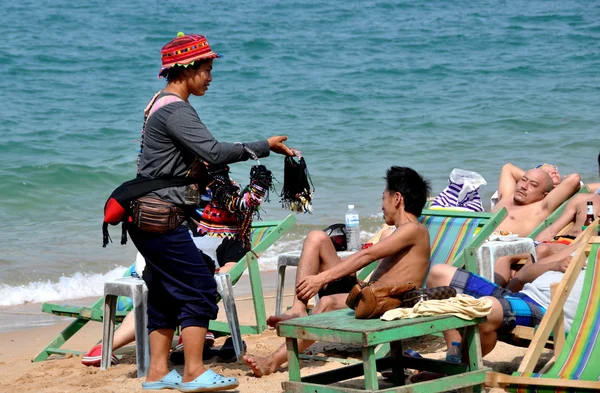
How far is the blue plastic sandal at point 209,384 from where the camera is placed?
4070 mm

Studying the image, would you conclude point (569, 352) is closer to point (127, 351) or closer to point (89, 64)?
point (127, 351)

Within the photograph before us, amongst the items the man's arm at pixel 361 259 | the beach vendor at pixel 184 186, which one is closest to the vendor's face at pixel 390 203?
the man's arm at pixel 361 259

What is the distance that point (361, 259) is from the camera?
4320mm

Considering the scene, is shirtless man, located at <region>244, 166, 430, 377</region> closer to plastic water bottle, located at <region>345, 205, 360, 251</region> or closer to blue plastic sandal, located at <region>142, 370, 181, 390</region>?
blue plastic sandal, located at <region>142, 370, 181, 390</region>

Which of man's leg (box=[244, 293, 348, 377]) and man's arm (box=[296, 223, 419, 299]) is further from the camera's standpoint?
man's leg (box=[244, 293, 348, 377])

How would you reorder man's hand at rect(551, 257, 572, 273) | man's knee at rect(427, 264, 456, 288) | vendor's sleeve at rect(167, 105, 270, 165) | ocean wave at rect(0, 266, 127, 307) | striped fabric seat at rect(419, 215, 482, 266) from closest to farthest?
1. vendor's sleeve at rect(167, 105, 270, 165)
2. man's knee at rect(427, 264, 456, 288)
3. man's hand at rect(551, 257, 572, 273)
4. striped fabric seat at rect(419, 215, 482, 266)
5. ocean wave at rect(0, 266, 127, 307)

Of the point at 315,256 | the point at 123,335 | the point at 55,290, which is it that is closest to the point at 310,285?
the point at 315,256

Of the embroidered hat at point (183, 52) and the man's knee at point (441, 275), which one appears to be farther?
the man's knee at point (441, 275)

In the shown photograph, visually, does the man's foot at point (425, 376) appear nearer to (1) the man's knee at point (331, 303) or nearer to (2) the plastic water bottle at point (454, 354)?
(2) the plastic water bottle at point (454, 354)

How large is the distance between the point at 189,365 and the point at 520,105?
1395 cm

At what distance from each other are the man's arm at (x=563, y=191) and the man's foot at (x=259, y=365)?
3.12 metres

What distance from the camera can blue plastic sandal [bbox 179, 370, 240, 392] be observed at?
4.07 metres

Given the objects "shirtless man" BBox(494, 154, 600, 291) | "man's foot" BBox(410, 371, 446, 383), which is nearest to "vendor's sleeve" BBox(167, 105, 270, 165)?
"man's foot" BBox(410, 371, 446, 383)

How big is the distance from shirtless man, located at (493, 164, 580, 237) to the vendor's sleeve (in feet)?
11.0
